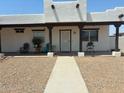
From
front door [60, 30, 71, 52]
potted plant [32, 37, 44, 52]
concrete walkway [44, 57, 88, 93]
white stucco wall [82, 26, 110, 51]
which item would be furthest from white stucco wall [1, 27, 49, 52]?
concrete walkway [44, 57, 88, 93]

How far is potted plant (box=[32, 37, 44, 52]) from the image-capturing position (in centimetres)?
2097

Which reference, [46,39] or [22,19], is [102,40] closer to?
[46,39]

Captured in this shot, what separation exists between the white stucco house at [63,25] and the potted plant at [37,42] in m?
0.45

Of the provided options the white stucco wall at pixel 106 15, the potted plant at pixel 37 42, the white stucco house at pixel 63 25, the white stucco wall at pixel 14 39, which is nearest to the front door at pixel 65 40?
the white stucco house at pixel 63 25

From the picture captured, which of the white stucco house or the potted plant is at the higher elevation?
the white stucco house

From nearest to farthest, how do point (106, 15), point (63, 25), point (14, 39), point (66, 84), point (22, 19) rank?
1. point (66, 84)
2. point (106, 15)
3. point (63, 25)
4. point (22, 19)
5. point (14, 39)

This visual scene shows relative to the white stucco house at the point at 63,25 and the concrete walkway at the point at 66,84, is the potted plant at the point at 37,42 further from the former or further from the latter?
the concrete walkway at the point at 66,84

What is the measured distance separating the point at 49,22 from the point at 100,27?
5.95 metres

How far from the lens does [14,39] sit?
21.8 m

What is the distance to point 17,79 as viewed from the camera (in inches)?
358

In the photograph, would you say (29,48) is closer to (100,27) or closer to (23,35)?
(23,35)

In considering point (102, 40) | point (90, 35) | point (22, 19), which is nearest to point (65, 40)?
point (90, 35)

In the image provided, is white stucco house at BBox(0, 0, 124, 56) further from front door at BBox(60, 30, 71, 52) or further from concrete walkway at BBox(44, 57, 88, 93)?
concrete walkway at BBox(44, 57, 88, 93)

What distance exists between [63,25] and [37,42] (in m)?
3.72
